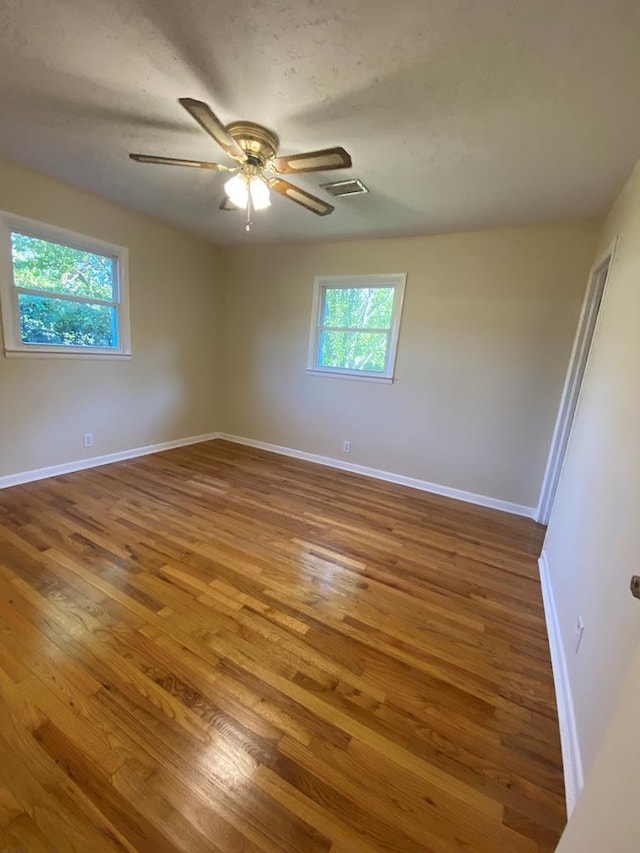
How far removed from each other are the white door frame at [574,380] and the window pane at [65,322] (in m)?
4.28

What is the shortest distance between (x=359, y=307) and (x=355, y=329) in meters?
0.24

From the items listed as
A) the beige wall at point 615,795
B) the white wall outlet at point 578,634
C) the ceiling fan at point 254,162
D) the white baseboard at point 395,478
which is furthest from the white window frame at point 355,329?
the beige wall at point 615,795

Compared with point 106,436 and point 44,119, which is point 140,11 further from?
point 106,436

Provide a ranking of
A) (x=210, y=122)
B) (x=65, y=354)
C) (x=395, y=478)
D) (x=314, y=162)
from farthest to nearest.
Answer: (x=395, y=478), (x=65, y=354), (x=314, y=162), (x=210, y=122)

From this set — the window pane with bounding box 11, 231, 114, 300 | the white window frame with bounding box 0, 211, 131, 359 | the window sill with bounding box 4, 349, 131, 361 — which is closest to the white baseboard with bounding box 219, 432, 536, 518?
the window sill with bounding box 4, 349, 131, 361

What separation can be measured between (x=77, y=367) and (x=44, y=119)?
1921mm

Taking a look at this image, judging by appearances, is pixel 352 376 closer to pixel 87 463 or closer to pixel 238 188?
pixel 238 188

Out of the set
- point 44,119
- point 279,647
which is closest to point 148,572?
point 279,647

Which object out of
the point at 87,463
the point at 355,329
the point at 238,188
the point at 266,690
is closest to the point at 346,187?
the point at 238,188

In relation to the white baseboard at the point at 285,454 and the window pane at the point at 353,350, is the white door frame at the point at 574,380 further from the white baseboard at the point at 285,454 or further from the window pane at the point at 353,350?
the window pane at the point at 353,350

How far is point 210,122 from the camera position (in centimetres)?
154

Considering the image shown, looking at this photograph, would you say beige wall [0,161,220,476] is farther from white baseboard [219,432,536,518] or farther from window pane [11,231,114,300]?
white baseboard [219,432,536,518]

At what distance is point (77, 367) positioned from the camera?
3348 millimetres

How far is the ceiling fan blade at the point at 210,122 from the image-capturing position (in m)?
1.39
